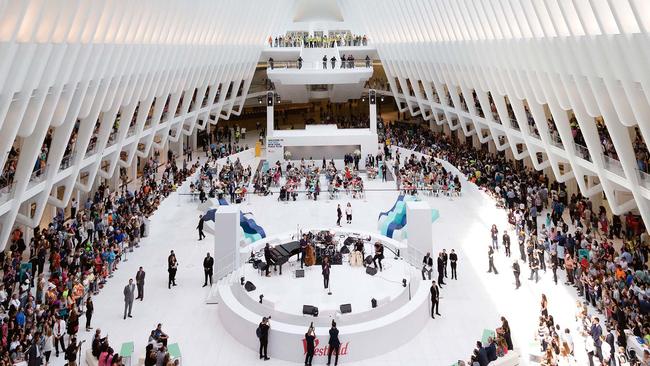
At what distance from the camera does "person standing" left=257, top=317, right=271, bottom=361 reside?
396 inches

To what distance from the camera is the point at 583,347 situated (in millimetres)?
10141

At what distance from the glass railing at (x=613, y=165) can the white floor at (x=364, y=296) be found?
3.37 metres

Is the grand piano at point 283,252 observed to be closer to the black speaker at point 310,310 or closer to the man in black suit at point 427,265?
the black speaker at point 310,310

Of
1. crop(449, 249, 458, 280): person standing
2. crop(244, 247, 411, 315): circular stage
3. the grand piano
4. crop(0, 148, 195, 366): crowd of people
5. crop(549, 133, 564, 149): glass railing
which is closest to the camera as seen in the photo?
crop(0, 148, 195, 366): crowd of people

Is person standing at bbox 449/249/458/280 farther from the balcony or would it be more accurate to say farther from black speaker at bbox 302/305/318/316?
the balcony

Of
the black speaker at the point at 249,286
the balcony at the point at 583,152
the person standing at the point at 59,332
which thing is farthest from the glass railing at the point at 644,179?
the person standing at the point at 59,332

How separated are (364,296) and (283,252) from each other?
2.72 meters

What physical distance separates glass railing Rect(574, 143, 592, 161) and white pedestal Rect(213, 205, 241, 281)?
36.1 feet

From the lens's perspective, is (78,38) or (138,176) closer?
(78,38)

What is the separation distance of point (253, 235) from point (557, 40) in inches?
417

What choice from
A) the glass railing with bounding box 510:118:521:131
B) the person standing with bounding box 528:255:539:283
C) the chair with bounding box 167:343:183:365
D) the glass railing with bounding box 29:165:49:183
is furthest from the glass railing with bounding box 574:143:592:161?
the glass railing with bounding box 29:165:49:183

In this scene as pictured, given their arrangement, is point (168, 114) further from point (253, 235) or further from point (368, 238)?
point (368, 238)

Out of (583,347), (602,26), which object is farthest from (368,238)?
(602,26)

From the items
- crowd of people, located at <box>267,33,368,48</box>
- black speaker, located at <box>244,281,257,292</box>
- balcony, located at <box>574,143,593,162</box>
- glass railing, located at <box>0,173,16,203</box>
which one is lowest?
black speaker, located at <box>244,281,257,292</box>
